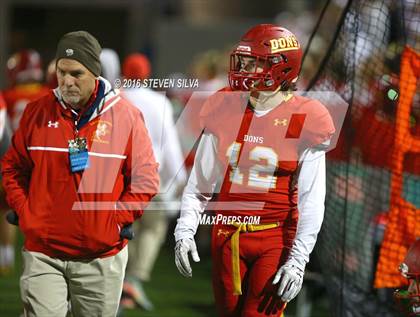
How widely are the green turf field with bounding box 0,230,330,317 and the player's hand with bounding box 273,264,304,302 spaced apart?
3.29 m

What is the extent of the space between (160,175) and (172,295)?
1.29 metres

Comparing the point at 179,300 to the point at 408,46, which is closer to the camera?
the point at 408,46

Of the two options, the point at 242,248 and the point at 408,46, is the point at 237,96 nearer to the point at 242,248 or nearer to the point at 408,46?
the point at 242,248

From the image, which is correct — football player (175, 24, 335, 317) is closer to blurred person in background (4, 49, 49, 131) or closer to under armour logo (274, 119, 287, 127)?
under armour logo (274, 119, 287, 127)

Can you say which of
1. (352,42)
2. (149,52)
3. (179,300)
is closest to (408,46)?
(352,42)

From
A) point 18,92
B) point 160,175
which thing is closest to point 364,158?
point 160,175

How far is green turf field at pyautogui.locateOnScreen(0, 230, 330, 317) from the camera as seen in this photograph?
28.0 ft

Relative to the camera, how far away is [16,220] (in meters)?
5.53

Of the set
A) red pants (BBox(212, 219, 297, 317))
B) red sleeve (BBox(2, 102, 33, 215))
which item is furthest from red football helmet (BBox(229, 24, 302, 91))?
red sleeve (BBox(2, 102, 33, 215))

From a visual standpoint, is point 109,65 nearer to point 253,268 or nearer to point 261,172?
point 261,172

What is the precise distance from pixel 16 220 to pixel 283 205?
4.44ft

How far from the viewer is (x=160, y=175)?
8.66m

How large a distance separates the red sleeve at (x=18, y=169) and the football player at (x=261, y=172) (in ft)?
2.57

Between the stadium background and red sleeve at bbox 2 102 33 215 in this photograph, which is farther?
the stadium background
